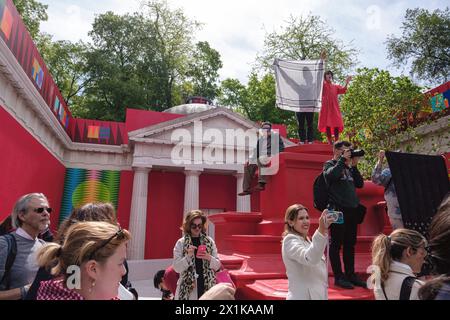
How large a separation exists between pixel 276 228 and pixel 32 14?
86.1ft

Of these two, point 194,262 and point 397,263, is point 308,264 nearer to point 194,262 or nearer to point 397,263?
point 397,263

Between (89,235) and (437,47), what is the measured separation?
2542cm

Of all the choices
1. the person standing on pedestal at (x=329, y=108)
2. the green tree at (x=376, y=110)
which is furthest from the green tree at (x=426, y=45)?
the person standing on pedestal at (x=329, y=108)

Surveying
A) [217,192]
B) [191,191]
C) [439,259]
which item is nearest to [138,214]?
[191,191]

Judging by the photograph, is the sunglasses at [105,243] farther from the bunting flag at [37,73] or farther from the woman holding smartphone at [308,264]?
the bunting flag at [37,73]

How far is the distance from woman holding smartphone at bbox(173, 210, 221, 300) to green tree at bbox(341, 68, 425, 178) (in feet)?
35.3

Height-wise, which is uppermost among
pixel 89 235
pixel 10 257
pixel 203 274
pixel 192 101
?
pixel 192 101

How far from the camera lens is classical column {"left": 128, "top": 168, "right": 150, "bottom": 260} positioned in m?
16.2

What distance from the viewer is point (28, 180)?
38.8 ft

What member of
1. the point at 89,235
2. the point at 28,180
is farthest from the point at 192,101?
the point at 89,235

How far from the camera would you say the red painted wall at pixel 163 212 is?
1825 cm

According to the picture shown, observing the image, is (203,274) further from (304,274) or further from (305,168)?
(305,168)

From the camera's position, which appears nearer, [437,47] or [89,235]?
[89,235]

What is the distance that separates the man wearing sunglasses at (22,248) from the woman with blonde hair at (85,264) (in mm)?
857
